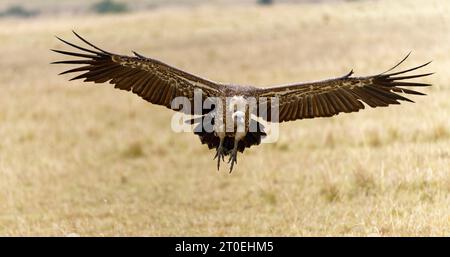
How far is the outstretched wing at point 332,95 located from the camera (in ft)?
22.1

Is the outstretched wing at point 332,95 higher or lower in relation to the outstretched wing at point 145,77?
lower

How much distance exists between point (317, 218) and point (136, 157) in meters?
5.13

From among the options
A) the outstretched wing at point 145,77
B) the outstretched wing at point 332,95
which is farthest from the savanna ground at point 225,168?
the outstretched wing at point 145,77

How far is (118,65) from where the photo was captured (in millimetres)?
6910

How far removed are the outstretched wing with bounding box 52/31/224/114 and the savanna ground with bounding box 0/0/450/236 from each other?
1727 millimetres

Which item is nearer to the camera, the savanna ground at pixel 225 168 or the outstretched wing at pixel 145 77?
the outstretched wing at pixel 145 77

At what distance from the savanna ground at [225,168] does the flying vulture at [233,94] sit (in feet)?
3.97

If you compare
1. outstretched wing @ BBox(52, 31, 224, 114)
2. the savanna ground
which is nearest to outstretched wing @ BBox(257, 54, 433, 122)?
outstretched wing @ BBox(52, 31, 224, 114)

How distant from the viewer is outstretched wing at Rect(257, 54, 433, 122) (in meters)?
6.75

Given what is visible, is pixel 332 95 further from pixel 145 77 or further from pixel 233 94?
pixel 145 77

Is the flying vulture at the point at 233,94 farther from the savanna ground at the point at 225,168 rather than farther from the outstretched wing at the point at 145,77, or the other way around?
the savanna ground at the point at 225,168

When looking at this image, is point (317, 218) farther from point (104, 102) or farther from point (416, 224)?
point (104, 102)

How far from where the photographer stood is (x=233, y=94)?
21.7ft

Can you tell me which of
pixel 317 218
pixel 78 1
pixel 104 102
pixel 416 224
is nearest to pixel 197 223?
pixel 317 218
